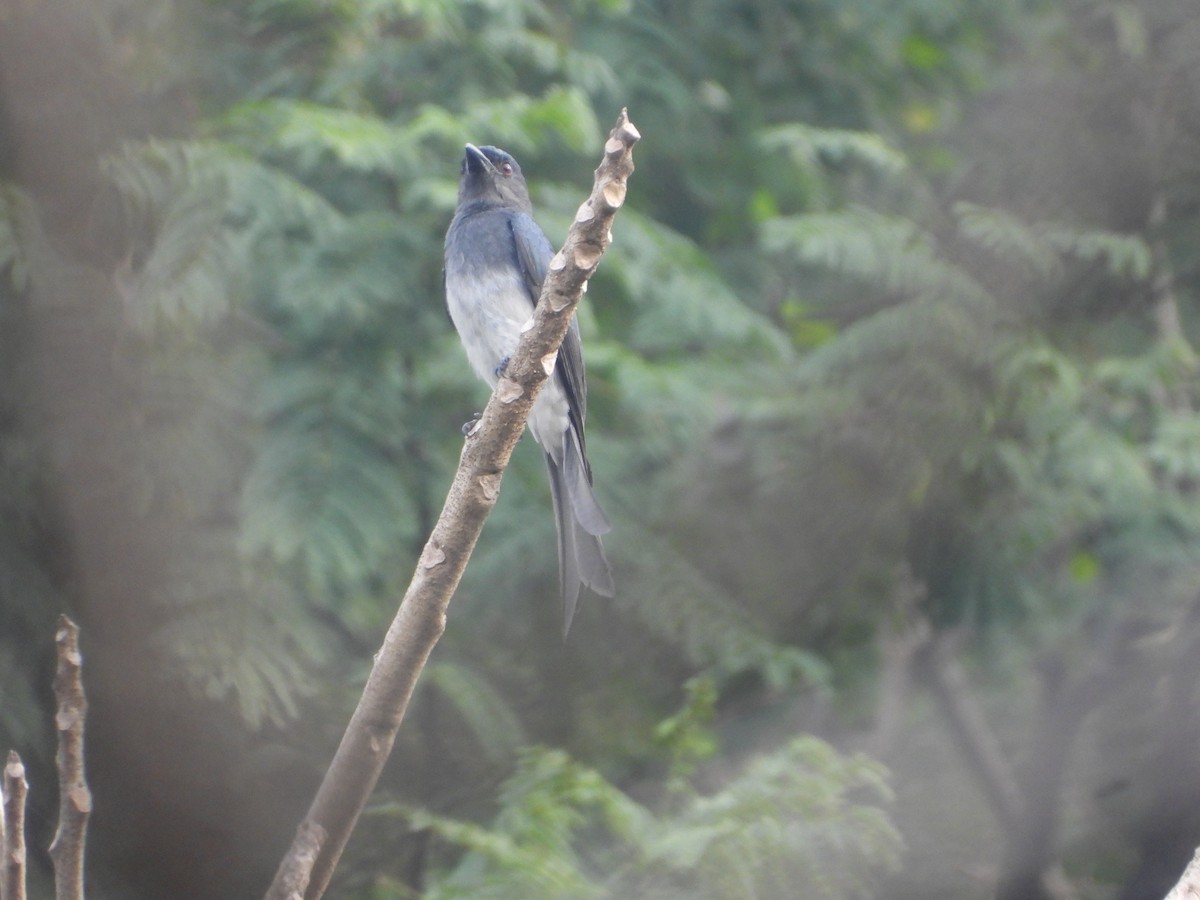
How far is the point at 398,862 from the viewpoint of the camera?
340cm

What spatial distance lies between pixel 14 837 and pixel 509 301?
1809 millimetres

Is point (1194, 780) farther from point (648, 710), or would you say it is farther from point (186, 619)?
point (186, 619)

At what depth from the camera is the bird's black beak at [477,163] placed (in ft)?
10.7

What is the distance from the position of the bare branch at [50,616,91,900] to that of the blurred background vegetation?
1374 millimetres

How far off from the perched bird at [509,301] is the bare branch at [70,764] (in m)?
1.17

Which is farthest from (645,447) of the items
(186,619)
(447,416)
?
(186,619)

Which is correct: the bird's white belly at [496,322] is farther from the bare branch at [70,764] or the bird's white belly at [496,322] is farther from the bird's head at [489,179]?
the bare branch at [70,764]

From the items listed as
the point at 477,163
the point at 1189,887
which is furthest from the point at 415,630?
the point at 477,163

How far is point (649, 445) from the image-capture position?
409 centimetres

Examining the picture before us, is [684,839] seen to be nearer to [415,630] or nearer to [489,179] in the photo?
[415,630]

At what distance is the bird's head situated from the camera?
3.34 m

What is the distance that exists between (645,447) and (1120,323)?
5.44 feet

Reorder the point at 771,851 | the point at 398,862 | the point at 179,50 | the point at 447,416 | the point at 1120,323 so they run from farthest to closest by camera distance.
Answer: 1. the point at 1120,323
2. the point at 447,416
3. the point at 179,50
4. the point at 398,862
5. the point at 771,851

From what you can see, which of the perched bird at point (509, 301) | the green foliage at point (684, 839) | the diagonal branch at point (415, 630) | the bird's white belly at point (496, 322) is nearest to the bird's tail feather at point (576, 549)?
the perched bird at point (509, 301)
